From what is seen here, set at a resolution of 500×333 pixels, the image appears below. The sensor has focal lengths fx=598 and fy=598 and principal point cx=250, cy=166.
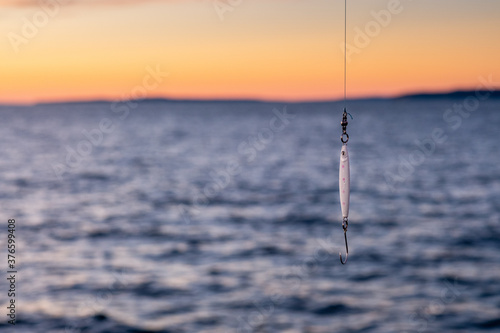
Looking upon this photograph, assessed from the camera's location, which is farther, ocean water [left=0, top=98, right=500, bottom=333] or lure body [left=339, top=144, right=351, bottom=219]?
ocean water [left=0, top=98, right=500, bottom=333]

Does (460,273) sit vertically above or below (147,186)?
below

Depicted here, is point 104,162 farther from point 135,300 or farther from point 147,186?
point 135,300

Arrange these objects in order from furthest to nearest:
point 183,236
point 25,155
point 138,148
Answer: point 138,148 → point 25,155 → point 183,236

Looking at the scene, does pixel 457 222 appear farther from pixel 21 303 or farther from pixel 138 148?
pixel 138 148

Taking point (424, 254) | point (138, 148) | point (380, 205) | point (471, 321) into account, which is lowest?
point (471, 321)

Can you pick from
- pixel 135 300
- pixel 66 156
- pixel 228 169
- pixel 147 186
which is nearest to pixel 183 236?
pixel 135 300

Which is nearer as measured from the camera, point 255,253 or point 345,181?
point 345,181

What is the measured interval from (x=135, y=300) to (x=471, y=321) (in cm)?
1393

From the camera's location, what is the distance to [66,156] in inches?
4218

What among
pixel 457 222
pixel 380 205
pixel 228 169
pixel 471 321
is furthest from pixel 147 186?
pixel 471 321

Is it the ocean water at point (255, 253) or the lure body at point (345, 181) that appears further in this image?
the ocean water at point (255, 253)

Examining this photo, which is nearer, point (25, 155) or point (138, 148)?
point (25, 155)

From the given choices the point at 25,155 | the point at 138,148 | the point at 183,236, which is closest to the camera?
the point at 183,236

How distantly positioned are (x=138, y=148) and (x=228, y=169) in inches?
1672
